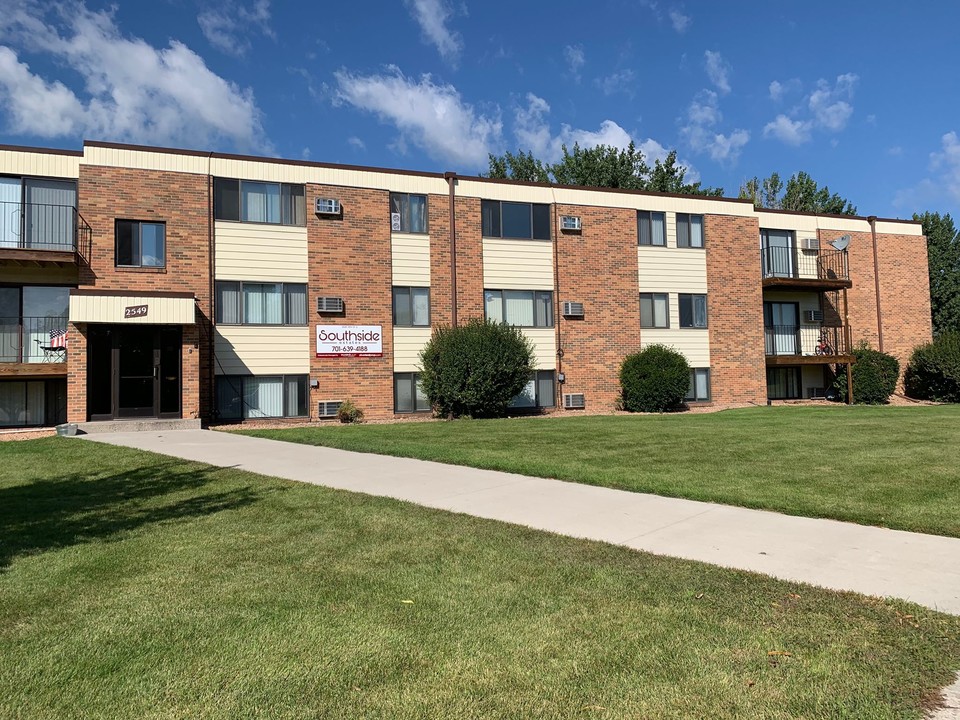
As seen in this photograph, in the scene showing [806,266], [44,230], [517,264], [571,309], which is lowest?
[571,309]

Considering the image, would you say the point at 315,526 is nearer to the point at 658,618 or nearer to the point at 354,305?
the point at 658,618

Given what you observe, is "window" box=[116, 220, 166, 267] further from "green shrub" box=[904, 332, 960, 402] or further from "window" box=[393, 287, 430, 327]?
"green shrub" box=[904, 332, 960, 402]

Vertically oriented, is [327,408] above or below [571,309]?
below

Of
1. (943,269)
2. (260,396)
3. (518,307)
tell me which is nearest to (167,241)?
(260,396)

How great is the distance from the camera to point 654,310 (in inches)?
945

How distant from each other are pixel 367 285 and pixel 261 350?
375cm

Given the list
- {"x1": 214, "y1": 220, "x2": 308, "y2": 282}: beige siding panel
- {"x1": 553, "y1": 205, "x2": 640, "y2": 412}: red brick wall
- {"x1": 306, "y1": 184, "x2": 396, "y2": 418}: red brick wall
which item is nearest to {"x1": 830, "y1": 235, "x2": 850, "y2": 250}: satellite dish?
{"x1": 553, "y1": 205, "x2": 640, "y2": 412}: red brick wall

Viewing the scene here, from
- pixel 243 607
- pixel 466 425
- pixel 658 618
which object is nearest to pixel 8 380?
pixel 466 425

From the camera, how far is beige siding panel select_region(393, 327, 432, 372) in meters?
21.0

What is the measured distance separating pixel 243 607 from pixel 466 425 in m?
13.1

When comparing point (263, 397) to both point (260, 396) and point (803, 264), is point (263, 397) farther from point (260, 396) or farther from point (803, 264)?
point (803, 264)

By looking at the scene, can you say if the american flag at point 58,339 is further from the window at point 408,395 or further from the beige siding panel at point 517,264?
the beige siding panel at point 517,264

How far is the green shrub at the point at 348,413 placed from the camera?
19953 millimetres

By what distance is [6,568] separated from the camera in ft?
15.6
